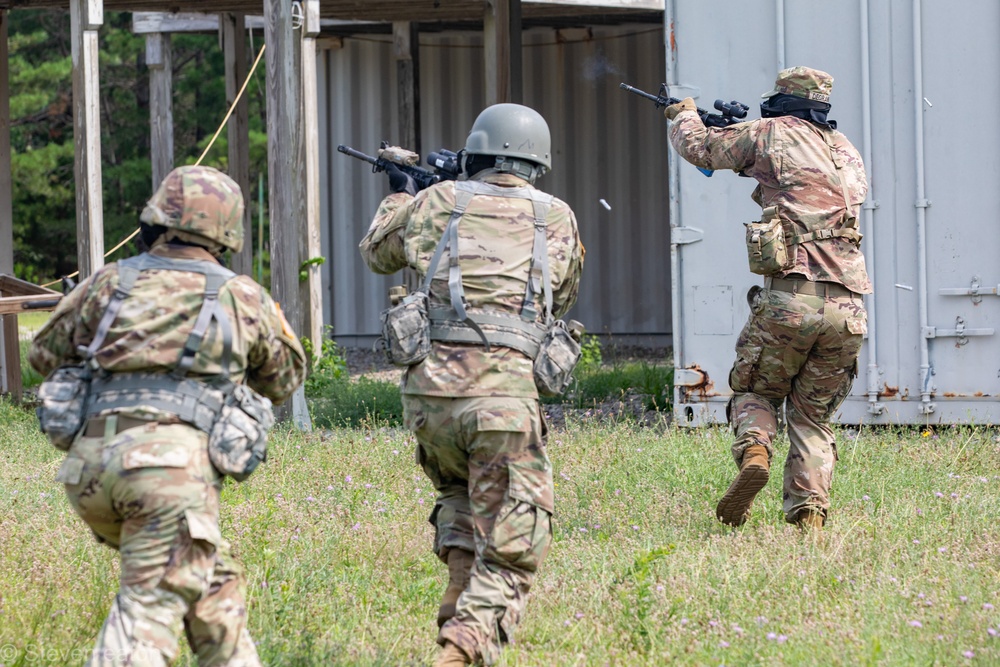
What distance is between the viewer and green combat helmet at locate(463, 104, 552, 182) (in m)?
4.36

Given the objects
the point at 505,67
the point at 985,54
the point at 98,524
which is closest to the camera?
the point at 98,524

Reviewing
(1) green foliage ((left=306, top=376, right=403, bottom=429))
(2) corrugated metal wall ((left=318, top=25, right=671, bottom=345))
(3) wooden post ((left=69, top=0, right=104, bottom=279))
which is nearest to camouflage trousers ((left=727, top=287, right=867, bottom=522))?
(1) green foliage ((left=306, top=376, right=403, bottom=429))

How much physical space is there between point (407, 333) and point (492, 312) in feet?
0.95

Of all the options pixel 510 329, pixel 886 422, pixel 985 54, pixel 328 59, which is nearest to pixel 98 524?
pixel 510 329

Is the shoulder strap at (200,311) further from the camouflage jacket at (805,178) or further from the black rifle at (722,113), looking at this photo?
the black rifle at (722,113)

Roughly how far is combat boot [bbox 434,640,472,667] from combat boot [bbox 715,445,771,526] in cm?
204

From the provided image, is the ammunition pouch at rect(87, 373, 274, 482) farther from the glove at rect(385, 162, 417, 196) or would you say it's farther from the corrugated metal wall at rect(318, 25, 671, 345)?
the corrugated metal wall at rect(318, 25, 671, 345)

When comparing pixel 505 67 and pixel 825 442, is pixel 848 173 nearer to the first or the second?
pixel 825 442

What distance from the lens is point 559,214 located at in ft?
14.4

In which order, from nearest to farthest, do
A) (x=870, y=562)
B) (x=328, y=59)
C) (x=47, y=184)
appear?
(x=870, y=562) < (x=328, y=59) < (x=47, y=184)

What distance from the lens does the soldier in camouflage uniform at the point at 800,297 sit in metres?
5.67

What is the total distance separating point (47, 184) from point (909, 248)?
62.6 feet

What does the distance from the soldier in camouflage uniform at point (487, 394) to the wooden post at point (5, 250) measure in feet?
20.5

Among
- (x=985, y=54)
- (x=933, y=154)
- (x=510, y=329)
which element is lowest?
(x=510, y=329)
